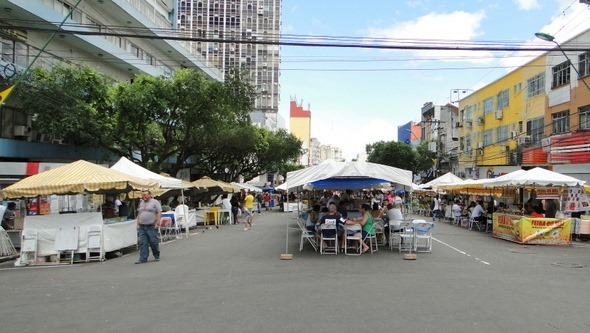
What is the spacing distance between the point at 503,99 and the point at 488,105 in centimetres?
322

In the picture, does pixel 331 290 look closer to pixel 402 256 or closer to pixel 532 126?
pixel 402 256

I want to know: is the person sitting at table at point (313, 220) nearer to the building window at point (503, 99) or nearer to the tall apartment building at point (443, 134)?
the building window at point (503, 99)

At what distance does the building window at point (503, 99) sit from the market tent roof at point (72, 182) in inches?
1380

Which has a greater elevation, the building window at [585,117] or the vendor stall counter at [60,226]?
the building window at [585,117]

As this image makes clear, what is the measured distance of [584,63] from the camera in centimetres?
2903

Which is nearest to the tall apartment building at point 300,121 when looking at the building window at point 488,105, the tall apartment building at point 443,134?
the tall apartment building at point 443,134

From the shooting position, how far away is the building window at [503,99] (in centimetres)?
4088

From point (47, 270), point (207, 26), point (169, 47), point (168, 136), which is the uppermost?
point (207, 26)

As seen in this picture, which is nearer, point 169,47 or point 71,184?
point 71,184

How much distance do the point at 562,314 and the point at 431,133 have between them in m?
63.1

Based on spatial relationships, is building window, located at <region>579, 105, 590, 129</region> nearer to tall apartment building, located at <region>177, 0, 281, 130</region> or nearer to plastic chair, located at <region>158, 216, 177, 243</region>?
plastic chair, located at <region>158, 216, 177, 243</region>

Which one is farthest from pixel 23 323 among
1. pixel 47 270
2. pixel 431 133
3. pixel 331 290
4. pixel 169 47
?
pixel 431 133

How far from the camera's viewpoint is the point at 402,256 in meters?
12.8

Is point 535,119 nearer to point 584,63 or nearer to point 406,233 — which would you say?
point 584,63
